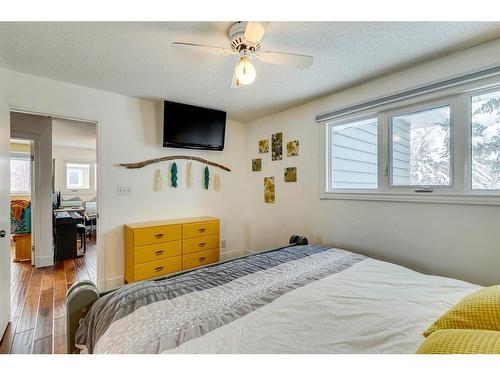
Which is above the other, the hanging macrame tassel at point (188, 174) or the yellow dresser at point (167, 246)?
the hanging macrame tassel at point (188, 174)

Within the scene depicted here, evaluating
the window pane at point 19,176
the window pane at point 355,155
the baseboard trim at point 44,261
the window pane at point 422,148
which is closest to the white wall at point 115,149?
the baseboard trim at point 44,261

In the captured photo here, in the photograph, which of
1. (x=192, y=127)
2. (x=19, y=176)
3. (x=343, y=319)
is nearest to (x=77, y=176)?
(x=19, y=176)

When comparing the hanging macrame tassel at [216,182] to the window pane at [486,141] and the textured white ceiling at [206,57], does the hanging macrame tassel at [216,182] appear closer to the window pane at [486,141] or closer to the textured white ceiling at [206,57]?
the textured white ceiling at [206,57]

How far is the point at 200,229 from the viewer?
9.87ft

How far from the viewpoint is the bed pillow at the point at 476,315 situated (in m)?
0.80

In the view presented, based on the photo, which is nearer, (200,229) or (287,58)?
(287,58)

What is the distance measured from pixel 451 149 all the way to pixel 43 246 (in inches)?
202

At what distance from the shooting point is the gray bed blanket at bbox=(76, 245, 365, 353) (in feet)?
3.02

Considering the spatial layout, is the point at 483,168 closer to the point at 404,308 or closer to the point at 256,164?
the point at 404,308

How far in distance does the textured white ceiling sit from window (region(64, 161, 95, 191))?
531 cm

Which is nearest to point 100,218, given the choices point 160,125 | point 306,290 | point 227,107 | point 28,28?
point 160,125

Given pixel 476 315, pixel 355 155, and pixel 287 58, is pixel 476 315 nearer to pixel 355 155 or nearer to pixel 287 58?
pixel 287 58

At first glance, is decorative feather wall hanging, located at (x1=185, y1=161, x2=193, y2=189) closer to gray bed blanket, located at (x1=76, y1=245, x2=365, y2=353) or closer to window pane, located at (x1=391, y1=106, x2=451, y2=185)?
gray bed blanket, located at (x1=76, y1=245, x2=365, y2=353)

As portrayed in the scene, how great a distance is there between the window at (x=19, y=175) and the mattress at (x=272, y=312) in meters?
6.94
